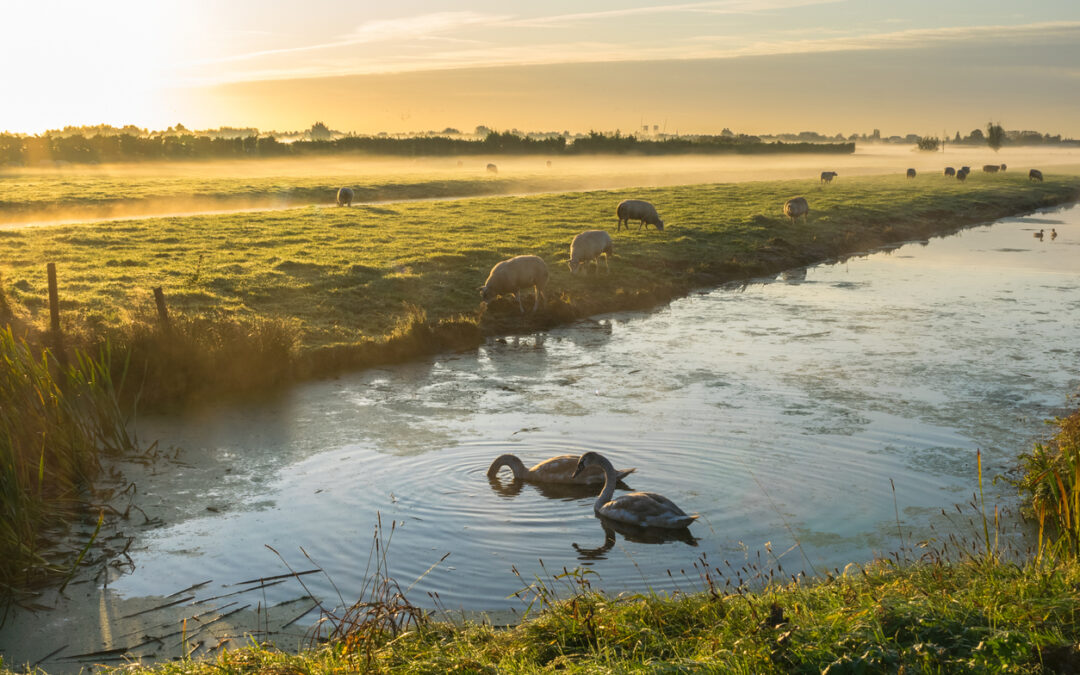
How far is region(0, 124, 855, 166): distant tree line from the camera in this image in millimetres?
73500

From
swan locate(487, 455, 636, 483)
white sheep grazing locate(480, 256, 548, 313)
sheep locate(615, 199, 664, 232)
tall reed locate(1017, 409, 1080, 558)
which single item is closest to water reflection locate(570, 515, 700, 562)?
swan locate(487, 455, 636, 483)

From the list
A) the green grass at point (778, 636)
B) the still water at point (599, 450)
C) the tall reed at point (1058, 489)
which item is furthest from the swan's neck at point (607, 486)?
the tall reed at point (1058, 489)

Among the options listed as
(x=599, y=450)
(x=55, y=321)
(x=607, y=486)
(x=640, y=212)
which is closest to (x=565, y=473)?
(x=607, y=486)

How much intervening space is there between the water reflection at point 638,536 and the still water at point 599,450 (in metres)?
0.04

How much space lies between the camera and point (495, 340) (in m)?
19.2

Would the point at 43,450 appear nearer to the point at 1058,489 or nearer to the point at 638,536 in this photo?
the point at 638,536

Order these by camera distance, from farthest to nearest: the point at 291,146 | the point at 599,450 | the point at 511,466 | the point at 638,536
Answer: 1. the point at 291,146
2. the point at 599,450
3. the point at 511,466
4. the point at 638,536

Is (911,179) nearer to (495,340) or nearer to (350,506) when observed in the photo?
(495,340)

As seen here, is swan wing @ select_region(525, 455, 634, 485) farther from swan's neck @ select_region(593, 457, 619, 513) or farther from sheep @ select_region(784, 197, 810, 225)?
sheep @ select_region(784, 197, 810, 225)

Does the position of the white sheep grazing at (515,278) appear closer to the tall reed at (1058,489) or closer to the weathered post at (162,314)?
the weathered post at (162,314)

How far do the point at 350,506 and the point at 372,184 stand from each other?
162ft

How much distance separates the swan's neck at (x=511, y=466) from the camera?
1058cm

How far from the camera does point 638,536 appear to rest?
8.95 m

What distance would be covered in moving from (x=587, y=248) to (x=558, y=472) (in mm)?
16039
